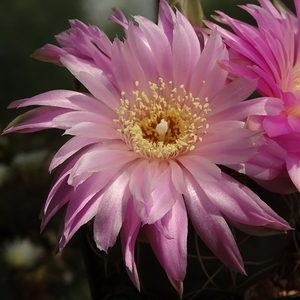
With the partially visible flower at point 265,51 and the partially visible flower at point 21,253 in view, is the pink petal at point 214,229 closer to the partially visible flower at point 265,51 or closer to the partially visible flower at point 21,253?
the partially visible flower at point 265,51

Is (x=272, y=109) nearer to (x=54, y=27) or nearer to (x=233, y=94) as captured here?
(x=233, y=94)

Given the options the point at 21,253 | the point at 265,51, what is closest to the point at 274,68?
the point at 265,51

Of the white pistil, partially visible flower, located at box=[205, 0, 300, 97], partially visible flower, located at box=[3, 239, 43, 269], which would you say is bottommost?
partially visible flower, located at box=[3, 239, 43, 269]

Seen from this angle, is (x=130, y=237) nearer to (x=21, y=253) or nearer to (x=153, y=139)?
(x=153, y=139)

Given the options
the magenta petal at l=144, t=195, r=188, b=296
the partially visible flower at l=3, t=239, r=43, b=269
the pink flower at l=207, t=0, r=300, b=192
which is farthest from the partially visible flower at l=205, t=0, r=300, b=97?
the partially visible flower at l=3, t=239, r=43, b=269

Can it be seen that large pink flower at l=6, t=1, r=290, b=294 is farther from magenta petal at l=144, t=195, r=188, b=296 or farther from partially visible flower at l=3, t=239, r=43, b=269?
partially visible flower at l=3, t=239, r=43, b=269

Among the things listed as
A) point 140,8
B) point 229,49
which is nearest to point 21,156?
point 140,8

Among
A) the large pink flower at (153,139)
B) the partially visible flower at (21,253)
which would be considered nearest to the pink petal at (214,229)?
the large pink flower at (153,139)
